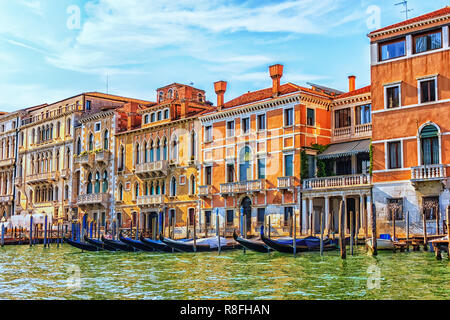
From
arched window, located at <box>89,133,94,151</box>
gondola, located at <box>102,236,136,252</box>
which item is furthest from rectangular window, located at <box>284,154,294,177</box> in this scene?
arched window, located at <box>89,133,94,151</box>

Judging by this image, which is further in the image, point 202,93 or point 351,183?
point 202,93

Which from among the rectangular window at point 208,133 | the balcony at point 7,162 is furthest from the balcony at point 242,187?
the balcony at point 7,162

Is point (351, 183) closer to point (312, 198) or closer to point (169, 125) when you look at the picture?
point (312, 198)

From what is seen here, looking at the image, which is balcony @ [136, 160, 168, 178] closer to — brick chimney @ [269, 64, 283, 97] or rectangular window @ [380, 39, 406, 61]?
brick chimney @ [269, 64, 283, 97]

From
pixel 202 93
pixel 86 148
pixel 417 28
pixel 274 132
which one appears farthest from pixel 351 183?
pixel 86 148

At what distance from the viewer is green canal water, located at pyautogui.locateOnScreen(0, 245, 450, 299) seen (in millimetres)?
11250

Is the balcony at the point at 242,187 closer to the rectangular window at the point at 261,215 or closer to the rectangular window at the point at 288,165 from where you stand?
the rectangular window at the point at 261,215

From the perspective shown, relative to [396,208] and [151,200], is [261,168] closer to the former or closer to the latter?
[396,208]

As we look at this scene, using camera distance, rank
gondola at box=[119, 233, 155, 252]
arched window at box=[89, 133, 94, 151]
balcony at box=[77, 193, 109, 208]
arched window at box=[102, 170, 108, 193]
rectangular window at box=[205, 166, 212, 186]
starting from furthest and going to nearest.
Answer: arched window at box=[89, 133, 94, 151], arched window at box=[102, 170, 108, 193], balcony at box=[77, 193, 109, 208], rectangular window at box=[205, 166, 212, 186], gondola at box=[119, 233, 155, 252]

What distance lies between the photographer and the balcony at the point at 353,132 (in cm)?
2570

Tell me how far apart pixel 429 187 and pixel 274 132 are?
817 centimetres

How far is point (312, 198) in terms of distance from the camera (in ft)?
85.4

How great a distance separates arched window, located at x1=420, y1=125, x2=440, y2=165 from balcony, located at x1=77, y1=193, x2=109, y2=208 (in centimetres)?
2100

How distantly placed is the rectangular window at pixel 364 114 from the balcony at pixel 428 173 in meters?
4.50
